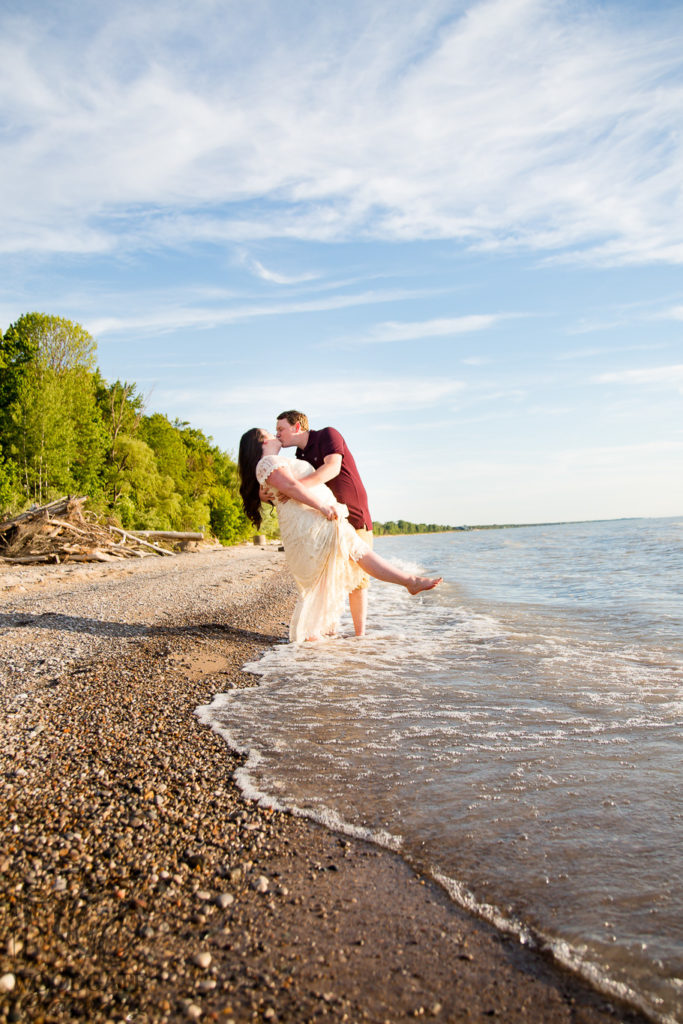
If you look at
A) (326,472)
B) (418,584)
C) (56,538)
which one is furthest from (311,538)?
(56,538)

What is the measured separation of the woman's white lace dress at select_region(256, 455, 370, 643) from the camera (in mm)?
6754

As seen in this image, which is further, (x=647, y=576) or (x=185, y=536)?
(x=185, y=536)

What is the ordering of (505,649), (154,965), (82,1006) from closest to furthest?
(82,1006)
(154,965)
(505,649)

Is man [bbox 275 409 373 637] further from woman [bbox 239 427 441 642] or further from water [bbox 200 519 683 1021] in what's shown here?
water [bbox 200 519 683 1021]

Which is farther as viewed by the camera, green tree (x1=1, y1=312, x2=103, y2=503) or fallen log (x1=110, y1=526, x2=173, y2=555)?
green tree (x1=1, y1=312, x2=103, y2=503)

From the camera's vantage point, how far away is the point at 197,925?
199cm

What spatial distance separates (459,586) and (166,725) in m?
11.6

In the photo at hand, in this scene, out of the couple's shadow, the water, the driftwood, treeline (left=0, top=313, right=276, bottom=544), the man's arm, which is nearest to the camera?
the water

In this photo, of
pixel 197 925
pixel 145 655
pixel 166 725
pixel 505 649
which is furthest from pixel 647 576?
pixel 197 925

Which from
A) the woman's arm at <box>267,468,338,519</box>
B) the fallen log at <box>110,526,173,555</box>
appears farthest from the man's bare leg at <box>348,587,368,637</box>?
the fallen log at <box>110,526,173,555</box>

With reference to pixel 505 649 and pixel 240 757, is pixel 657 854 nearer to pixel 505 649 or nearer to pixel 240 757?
pixel 240 757

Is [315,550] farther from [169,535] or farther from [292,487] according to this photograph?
[169,535]

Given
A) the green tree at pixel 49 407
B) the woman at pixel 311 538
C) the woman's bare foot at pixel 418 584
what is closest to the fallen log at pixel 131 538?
the green tree at pixel 49 407

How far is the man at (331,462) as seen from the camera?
6.73 metres
